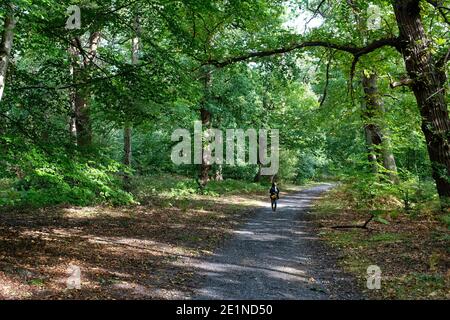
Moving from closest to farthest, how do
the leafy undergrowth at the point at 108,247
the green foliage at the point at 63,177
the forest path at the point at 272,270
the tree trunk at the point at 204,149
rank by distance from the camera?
the leafy undergrowth at the point at 108,247 → the forest path at the point at 272,270 → the green foliage at the point at 63,177 → the tree trunk at the point at 204,149

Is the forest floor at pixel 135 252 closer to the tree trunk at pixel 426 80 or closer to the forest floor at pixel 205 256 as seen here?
the forest floor at pixel 205 256

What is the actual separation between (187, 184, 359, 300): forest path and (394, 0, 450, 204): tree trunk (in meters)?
3.99

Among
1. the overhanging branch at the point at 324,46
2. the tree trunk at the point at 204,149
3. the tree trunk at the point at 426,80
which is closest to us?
the tree trunk at the point at 426,80

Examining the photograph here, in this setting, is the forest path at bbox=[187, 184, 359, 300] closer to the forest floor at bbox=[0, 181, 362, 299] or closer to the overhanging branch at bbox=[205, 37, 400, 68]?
the forest floor at bbox=[0, 181, 362, 299]

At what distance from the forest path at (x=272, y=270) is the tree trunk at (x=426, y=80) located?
3993mm

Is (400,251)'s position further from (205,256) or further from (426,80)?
(205,256)

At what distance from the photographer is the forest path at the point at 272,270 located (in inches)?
279

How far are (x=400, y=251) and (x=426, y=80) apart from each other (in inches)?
171

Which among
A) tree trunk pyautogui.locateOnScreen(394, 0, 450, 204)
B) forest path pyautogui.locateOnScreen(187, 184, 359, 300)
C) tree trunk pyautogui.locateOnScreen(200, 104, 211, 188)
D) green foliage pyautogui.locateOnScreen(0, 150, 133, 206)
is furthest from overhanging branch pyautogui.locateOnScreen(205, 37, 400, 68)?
tree trunk pyautogui.locateOnScreen(200, 104, 211, 188)

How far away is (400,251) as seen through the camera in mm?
9414

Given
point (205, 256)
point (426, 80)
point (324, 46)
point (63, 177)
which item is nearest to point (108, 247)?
point (205, 256)

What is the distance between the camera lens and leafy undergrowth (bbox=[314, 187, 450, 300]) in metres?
6.88

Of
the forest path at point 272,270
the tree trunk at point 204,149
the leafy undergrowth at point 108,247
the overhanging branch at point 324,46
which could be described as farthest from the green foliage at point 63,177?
the tree trunk at point 204,149
